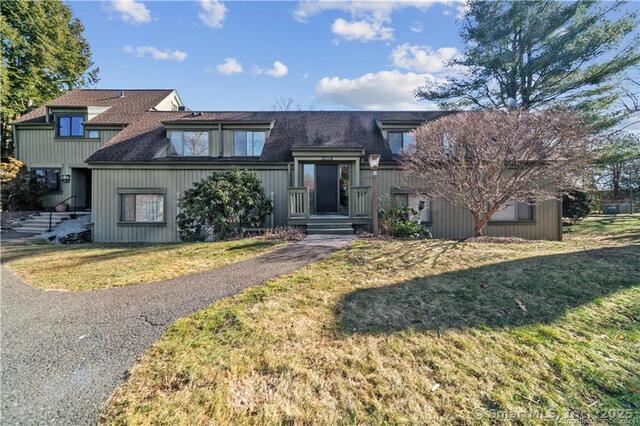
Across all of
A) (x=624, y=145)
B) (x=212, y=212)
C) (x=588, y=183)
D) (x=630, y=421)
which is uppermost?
(x=624, y=145)

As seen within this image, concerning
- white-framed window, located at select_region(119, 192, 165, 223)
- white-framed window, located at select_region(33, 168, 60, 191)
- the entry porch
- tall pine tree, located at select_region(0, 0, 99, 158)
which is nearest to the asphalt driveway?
the entry porch

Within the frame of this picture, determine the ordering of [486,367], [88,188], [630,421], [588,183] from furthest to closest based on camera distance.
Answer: [88,188], [588,183], [486,367], [630,421]

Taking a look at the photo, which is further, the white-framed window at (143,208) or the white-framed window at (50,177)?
the white-framed window at (50,177)

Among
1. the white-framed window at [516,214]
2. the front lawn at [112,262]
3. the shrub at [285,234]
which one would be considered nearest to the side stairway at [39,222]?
the front lawn at [112,262]

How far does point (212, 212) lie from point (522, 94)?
17.4 m

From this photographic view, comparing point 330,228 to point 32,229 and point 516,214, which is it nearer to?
point 516,214

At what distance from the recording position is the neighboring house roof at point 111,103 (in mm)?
16672

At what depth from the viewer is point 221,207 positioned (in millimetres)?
9820

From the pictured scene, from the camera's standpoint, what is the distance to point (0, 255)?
8.21m

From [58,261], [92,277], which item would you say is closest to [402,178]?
[92,277]

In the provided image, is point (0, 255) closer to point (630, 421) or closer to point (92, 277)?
point (92, 277)

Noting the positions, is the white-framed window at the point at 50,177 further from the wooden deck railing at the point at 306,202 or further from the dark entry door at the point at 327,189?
the dark entry door at the point at 327,189

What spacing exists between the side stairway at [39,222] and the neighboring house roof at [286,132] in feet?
16.7

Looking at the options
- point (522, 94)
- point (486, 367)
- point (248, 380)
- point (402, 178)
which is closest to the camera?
point (248, 380)
